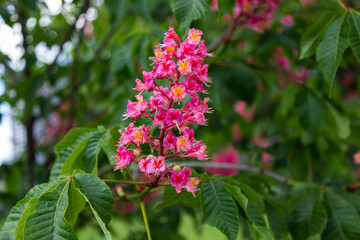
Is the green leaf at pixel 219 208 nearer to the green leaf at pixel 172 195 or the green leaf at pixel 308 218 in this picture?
the green leaf at pixel 172 195

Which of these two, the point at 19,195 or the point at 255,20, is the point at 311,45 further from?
the point at 19,195

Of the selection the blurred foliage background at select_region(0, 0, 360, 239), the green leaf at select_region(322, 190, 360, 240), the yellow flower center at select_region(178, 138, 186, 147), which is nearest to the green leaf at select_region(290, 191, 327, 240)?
the green leaf at select_region(322, 190, 360, 240)

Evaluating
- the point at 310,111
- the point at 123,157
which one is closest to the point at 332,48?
the point at 310,111

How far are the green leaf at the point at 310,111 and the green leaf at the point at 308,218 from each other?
0.51 metres

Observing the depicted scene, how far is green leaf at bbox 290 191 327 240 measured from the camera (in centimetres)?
141

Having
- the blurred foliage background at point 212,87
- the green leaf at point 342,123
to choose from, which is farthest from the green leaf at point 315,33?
the green leaf at point 342,123

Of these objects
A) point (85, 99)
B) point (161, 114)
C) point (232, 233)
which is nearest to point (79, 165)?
point (161, 114)

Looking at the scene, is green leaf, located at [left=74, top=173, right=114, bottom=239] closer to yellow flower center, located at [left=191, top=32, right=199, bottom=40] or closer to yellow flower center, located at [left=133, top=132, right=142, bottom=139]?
yellow flower center, located at [left=133, top=132, right=142, bottom=139]

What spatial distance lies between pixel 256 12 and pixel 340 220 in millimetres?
1188

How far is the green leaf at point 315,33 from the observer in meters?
1.43

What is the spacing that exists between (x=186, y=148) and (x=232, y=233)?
29 centimetres

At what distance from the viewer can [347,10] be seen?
4.67 feet

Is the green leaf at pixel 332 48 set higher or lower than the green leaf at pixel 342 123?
higher

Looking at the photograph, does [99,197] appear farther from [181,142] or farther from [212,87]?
[212,87]
